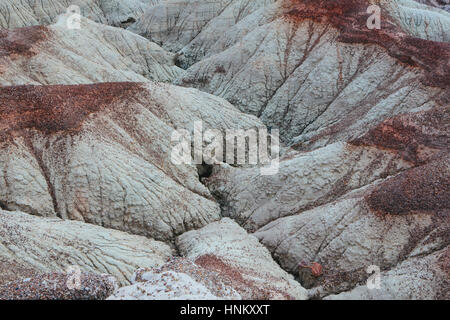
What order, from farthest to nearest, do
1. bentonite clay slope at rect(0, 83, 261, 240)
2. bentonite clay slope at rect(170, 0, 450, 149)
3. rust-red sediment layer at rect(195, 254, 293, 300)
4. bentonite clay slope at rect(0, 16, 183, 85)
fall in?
bentonite clay slope at rect(0, 16, 183, 85)
bentonite clay slope at rect(170, 0, 450, 149)
bentonite clay slope at rect(0, 83, 261, 240)
rust-red sediment layer at rect(195, 254, 293, 300)

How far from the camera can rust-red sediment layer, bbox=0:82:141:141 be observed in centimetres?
2852

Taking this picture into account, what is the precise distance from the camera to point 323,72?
4100 centimetres

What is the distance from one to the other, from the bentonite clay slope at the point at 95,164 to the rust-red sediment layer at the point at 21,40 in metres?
7.53

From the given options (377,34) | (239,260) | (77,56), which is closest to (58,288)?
(239,260)

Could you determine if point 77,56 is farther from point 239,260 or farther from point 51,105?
point 239,260

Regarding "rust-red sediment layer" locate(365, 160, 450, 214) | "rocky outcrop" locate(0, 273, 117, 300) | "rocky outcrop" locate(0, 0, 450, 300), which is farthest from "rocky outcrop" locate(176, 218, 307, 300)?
"rust-red sediment layer" locate(365, 160, 450, 214)

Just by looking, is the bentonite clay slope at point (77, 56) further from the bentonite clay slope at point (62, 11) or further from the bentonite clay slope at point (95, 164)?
the bentonite clay slope at point (62, 11)

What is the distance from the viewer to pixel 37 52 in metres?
38.5

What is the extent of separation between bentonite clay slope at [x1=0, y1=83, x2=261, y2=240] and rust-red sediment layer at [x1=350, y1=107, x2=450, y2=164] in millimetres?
9788

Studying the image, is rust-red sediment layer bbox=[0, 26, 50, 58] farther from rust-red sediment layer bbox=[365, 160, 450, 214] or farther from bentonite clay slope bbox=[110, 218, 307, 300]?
rust-red sediment layer bbox=[365, 160, 450, 214]
